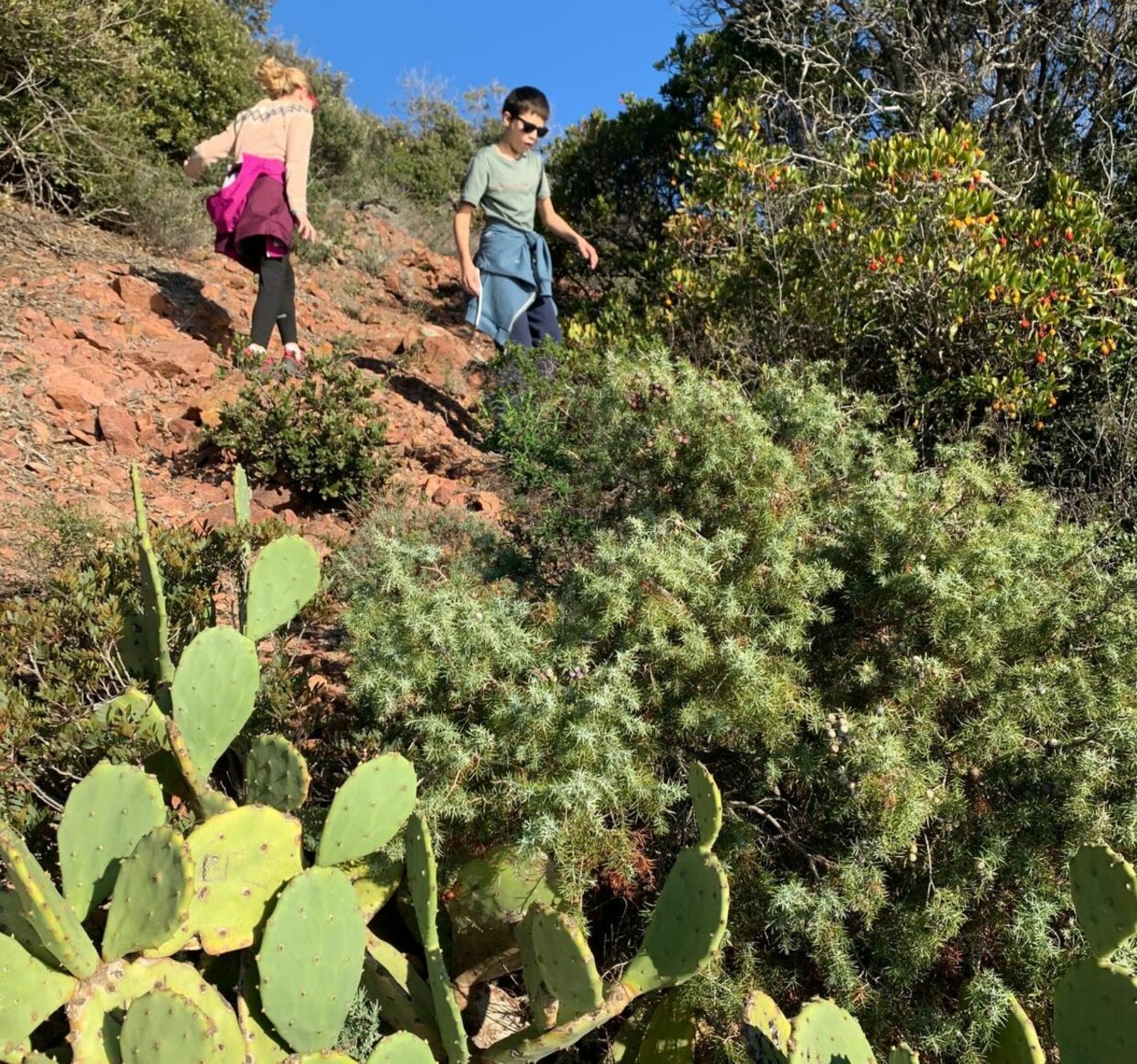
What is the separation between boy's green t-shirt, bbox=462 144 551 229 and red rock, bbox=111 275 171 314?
240cm

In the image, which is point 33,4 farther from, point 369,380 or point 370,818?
point 370,818

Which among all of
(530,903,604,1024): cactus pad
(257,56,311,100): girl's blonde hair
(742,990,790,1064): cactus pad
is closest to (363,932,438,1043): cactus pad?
(530,903,604,1024): cactus pad

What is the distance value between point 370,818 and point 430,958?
14.3 inches

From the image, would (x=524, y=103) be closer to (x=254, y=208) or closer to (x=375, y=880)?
(x=254, y=208)

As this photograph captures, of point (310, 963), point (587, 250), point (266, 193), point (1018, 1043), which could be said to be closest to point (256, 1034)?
point (310, 963)

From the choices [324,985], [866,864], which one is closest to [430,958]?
[324,985]

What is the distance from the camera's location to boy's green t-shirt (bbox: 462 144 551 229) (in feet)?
17.5

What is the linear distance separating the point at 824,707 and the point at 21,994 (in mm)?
1950

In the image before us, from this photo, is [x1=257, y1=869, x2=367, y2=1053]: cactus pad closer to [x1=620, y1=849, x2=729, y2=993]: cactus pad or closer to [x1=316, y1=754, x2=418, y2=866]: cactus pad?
[x1=316, y1=754, x2=418, y2=866]: cactus pad

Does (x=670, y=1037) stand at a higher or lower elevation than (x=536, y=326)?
lower

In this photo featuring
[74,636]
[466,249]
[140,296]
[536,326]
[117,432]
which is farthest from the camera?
[140,296]

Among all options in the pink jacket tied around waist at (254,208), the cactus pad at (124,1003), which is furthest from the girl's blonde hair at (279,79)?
the cactus pad at (124,1003)

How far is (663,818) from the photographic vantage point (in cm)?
251

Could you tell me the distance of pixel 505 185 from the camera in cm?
543
